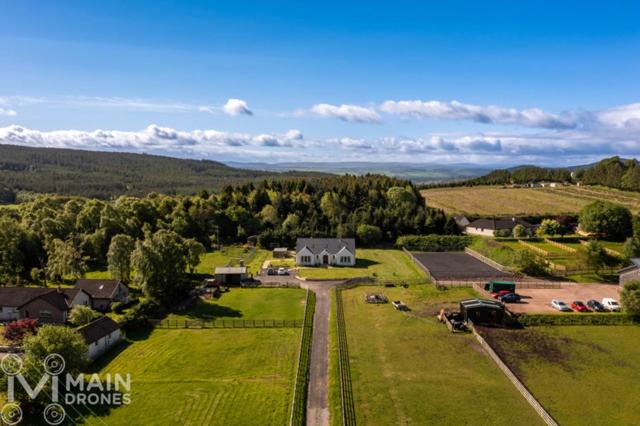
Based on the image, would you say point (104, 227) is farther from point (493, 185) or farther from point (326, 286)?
point (493, 185)

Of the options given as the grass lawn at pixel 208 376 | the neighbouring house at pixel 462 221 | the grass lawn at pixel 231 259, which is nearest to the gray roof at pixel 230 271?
the grass lawn at pixel 231 259

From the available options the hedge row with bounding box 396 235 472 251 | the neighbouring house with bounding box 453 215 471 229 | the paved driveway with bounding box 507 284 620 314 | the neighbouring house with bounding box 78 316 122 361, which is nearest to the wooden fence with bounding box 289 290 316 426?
the neighbouring house with bounding box 78 316 122 361

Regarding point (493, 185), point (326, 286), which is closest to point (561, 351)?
point (326, 286)

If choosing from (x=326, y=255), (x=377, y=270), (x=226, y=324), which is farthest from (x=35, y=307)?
(x=377, y=270)

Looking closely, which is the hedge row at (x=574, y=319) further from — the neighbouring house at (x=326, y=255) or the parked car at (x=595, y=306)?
the neighbouring house at (x=326, y=255)

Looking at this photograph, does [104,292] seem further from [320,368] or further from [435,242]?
[435,242]

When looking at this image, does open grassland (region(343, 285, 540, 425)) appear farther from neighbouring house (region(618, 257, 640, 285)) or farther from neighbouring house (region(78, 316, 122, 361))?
neighbouring house (region(618, 257, 640, 285))
